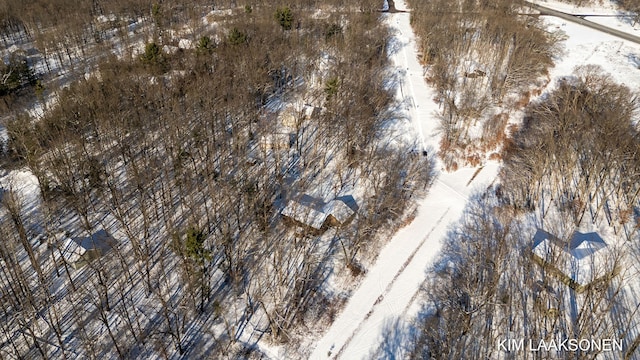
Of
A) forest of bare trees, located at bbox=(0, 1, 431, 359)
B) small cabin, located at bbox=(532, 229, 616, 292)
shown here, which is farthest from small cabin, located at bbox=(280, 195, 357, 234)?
small cabin, located at bbox=(532, 229, 616, 292)

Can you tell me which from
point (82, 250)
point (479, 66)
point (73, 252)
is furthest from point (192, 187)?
point (479, 66)

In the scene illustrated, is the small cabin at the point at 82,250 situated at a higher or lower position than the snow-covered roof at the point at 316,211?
higher

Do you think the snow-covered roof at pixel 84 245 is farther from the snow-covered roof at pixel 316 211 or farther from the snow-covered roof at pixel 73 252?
the snow-covered roof at pixel 316 211

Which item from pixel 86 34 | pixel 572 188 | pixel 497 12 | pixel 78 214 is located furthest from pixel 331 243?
pixel 86 34

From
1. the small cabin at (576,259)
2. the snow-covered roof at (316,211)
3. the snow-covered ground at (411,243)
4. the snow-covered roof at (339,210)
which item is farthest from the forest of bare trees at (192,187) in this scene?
the small cabin at (576,259)

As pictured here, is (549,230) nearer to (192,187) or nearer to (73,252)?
(192,187)

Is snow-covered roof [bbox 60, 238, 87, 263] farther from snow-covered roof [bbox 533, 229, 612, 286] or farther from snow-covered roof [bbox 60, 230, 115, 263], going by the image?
snow-covered roof [bbox 533, 229, 612, 286]

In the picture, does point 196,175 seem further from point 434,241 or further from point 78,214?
point 434,241
